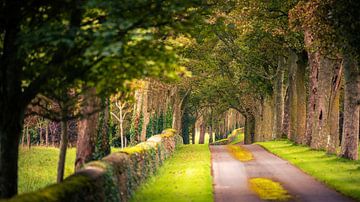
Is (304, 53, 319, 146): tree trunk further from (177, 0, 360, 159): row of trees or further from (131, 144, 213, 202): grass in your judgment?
(131, 144, 213, 202): grass

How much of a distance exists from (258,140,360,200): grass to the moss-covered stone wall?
27.8ft

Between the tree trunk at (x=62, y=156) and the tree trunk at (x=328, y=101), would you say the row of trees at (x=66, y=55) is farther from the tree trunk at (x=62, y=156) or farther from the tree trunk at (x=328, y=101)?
the tree trunk at (x=328, y=101)

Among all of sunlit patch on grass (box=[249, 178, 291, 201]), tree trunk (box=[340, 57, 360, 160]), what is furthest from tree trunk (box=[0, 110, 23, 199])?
tree trunk (box=[340, 57, 360, 160])

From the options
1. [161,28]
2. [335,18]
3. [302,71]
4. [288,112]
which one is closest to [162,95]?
[288,112]

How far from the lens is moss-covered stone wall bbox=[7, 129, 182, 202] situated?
9742mm

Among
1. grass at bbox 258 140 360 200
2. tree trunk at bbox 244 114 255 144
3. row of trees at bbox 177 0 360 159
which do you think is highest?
row of trees at bbox 177 0 360 159

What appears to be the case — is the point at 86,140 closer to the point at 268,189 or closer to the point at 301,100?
the point at 268,189

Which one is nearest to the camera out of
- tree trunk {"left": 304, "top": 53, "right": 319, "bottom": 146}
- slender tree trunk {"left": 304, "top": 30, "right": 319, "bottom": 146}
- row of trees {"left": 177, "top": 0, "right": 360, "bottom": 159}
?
row of trees {"left": 177, "top": 0, "right": 360, "bottom": 159}

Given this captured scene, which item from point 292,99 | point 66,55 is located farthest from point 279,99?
point 66,55

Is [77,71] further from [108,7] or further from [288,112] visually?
[288,112]

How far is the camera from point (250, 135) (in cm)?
7000

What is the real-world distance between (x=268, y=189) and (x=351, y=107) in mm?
10376

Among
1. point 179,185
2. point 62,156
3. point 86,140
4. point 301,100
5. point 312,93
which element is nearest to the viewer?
point 62,156

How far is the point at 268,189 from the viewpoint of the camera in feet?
72.1
